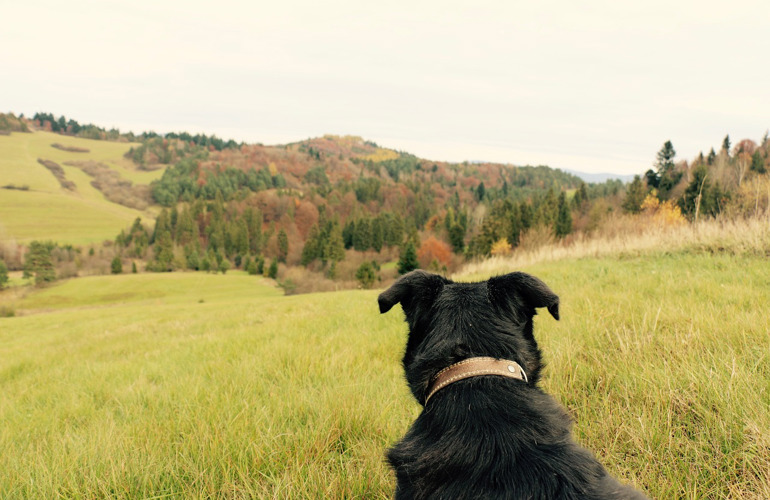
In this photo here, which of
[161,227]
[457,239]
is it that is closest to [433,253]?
[457,239]

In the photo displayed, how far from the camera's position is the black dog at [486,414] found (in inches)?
49.4

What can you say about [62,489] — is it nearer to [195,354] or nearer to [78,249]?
[195,354]

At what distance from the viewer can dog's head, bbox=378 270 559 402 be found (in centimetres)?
160

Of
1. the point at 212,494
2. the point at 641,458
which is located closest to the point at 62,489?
the point at 212,494

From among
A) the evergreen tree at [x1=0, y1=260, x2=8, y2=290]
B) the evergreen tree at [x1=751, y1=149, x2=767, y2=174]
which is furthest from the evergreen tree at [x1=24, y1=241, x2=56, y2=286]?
the evergreen tree at [x1=751, y1=149, x2=767, y2=174]

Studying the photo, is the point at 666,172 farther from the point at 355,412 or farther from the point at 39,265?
the point at 39,265

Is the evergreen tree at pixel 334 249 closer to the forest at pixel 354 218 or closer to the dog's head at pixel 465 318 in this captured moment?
the forest at pixel 354 218

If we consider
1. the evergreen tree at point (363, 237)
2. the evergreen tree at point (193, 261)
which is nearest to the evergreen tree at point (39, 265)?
the evergreen tree at point (193, 261)

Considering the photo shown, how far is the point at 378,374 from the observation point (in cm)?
364

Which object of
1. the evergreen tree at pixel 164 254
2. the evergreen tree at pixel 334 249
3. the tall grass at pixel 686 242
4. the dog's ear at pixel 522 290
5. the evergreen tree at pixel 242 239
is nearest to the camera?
the dog's ear at pixel 522 290

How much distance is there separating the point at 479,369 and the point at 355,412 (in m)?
1.55

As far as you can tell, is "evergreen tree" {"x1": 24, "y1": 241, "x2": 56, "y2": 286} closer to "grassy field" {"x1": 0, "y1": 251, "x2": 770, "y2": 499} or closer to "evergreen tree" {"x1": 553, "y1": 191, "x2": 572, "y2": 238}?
"grassy field" {"x1": 0, "y1": 251, "x2": 770, "y2": 499}

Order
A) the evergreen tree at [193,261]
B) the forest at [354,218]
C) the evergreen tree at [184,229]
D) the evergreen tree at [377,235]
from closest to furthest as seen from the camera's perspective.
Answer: the forest at [354,218]
the evergreen tree at [193,261]
the evergreen tree at [377,235]
the evergreen tree at [184,229]

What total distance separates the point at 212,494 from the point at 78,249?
144720 millimetres
